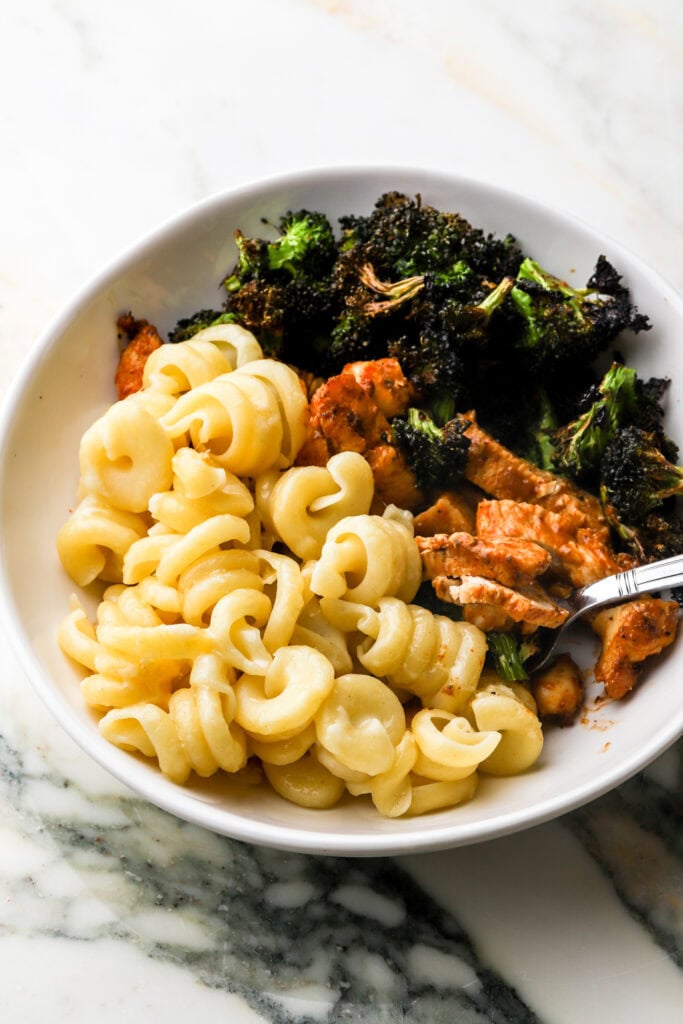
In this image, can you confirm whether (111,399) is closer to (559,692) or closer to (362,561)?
(362,561)

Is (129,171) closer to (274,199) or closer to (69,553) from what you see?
(274,199)

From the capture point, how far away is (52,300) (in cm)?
337

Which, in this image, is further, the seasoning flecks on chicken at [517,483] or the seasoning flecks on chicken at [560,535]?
the seasoning flecks on chicken at [517,483]

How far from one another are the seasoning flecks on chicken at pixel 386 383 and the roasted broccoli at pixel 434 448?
52 mm

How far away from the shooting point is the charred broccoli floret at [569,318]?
2834 millimetres

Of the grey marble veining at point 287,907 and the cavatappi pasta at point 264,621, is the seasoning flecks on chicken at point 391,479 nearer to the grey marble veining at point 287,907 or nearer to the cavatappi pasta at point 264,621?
the cavatappi pasta at point 264,621

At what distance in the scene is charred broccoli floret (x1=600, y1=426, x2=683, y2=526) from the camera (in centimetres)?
267

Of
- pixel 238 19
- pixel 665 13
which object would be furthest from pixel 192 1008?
pixel 665 13

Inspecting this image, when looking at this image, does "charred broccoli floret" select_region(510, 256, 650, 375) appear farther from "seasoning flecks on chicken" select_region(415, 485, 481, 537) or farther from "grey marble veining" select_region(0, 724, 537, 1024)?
"grey marble veining" select_region(0, 724, 537, 1024)

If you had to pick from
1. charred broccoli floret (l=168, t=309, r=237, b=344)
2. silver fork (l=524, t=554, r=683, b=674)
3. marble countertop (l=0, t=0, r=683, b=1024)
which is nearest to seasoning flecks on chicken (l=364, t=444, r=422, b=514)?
silver fork (l=524, t=554, r=683, b=674)

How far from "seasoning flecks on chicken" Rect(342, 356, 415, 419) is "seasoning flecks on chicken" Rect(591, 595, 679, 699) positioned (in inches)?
29.6

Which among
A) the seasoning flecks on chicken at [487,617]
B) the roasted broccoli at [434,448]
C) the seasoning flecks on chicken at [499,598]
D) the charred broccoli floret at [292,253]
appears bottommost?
the seasoning flecks on chicken at [487,617]

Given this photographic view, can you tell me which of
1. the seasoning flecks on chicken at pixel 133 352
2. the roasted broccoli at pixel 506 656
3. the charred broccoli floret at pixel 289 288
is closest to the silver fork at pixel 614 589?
the roasted broccoli at pixel 506 656

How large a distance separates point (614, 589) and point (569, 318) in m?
0.75
